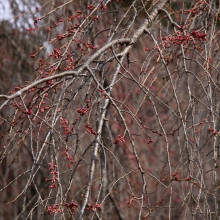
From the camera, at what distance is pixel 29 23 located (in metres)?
4.04

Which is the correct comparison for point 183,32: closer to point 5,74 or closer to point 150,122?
point 5,74

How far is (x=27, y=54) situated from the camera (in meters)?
4.56

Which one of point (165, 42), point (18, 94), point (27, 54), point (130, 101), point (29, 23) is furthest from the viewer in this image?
point (130, 101)

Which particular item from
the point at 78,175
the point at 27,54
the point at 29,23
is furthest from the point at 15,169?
the point at 29,23

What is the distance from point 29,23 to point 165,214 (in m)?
2.89

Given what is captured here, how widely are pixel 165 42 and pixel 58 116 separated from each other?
61 cm

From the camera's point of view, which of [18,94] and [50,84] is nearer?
[18,94]

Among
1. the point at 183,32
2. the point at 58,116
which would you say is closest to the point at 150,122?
the point at 183,32

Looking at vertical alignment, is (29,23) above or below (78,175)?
above

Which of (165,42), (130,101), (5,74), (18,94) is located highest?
(130,101)

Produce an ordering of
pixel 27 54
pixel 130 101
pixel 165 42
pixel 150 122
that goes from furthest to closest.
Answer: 1. pixel 150 122
2. pixel 130 101
3. pixel 27 54
4. pixel 165 42

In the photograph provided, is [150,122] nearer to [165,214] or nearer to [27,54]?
[165,214]

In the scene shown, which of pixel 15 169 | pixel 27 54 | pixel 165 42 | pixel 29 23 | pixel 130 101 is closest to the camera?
pixel 165 42

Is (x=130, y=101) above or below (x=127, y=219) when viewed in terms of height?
above
